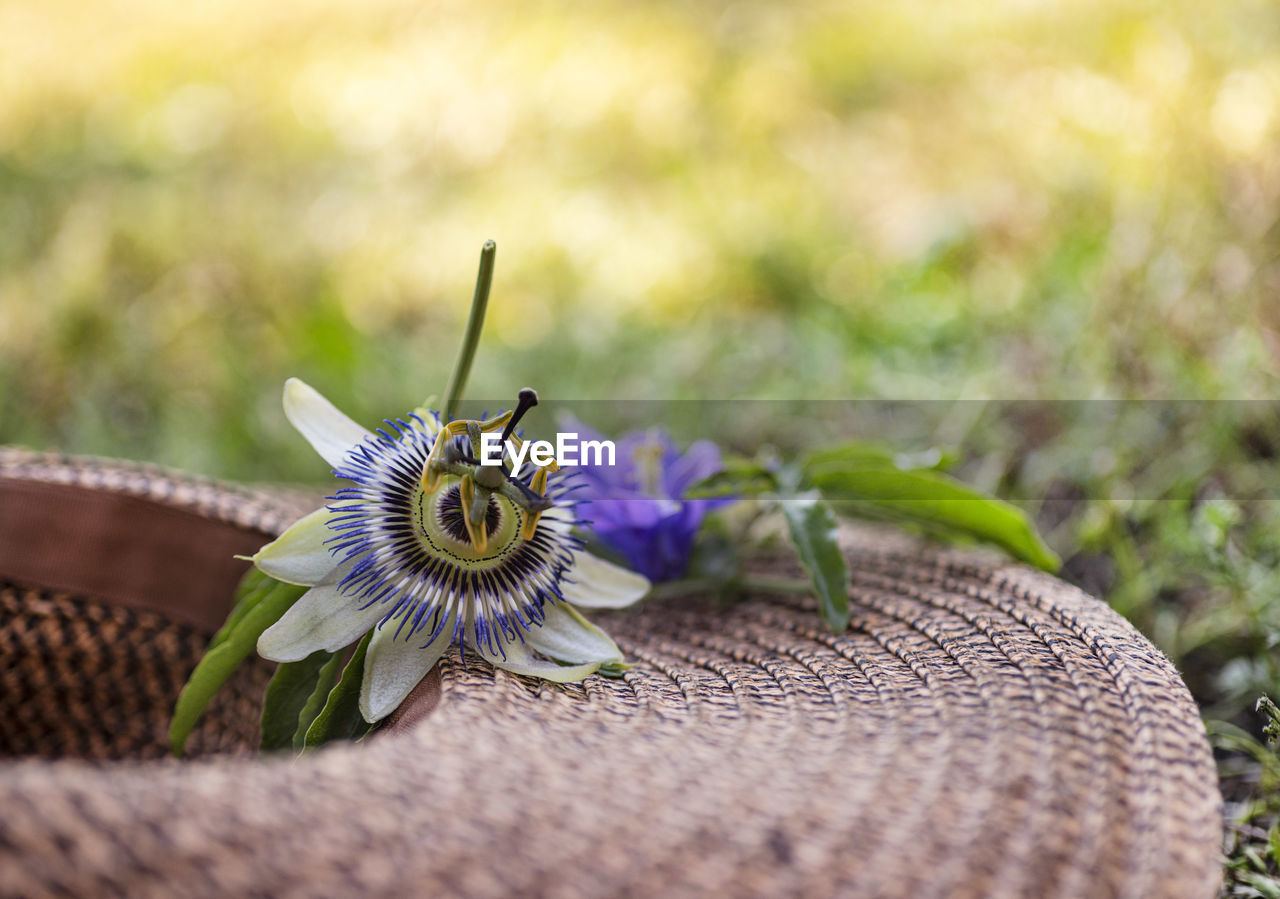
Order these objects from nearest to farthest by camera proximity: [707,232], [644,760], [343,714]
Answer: [644,760] → [343,714] → [707,232]

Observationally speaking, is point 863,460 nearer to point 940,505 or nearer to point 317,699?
point 940,505

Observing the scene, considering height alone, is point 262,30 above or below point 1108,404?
above

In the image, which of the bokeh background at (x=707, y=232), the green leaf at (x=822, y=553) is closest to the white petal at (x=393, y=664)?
the green leaf at (x=822, y=553)

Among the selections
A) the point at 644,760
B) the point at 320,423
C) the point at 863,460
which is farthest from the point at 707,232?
the point at 644,760

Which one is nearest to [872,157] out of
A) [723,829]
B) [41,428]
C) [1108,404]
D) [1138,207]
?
[1138,207]

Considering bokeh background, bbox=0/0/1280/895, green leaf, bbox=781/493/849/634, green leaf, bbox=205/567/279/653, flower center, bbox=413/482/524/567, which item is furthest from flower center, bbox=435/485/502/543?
bokeh background, bbox=0/0/1280/895

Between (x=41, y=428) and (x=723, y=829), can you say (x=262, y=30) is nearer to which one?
(x=41, y=428)
